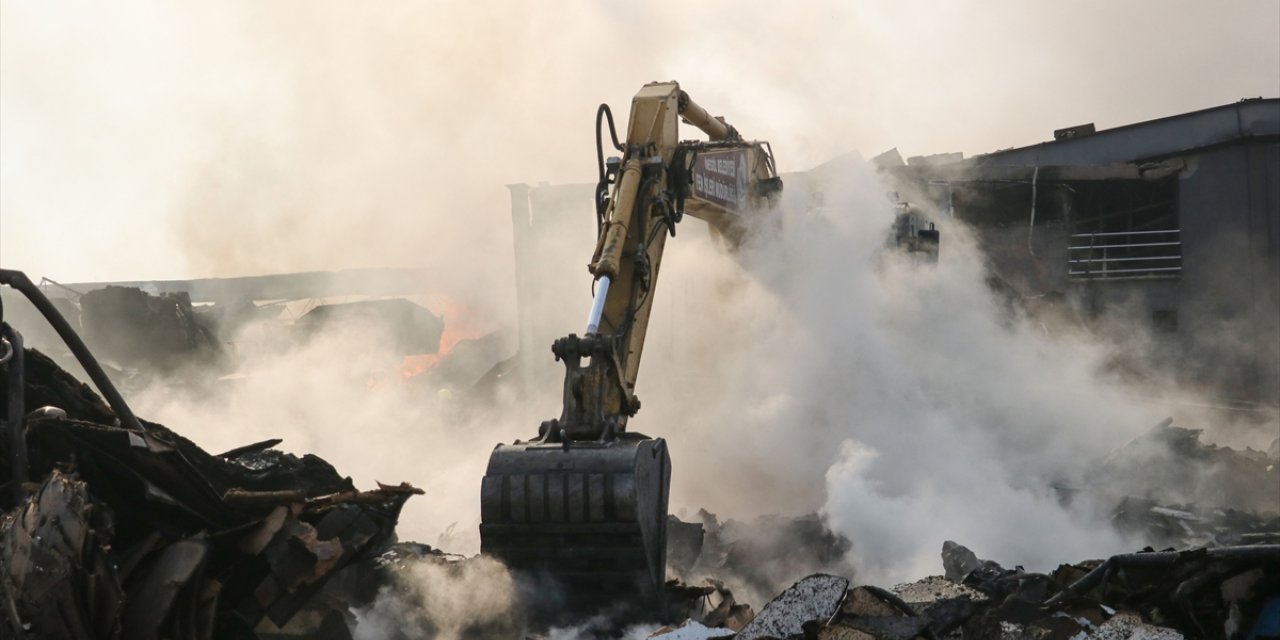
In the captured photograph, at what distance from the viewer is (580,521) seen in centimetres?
785

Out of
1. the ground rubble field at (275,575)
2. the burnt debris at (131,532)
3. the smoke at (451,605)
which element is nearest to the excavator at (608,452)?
the smoke at (451,605)

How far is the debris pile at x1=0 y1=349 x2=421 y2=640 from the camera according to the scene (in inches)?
221

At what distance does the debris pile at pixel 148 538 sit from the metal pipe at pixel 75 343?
10cm

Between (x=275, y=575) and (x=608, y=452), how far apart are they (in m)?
2.20

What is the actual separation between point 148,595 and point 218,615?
440 millimetres

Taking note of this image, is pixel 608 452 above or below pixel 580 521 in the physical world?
above

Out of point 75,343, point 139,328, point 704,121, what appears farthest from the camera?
point 139,328

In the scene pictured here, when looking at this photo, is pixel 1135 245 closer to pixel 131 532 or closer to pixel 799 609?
pixel 799 609

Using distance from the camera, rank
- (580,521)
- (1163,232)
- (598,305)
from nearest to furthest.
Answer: (580,521) → (598,305) → (1163,232)

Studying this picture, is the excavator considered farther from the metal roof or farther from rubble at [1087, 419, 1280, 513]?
the metal roof

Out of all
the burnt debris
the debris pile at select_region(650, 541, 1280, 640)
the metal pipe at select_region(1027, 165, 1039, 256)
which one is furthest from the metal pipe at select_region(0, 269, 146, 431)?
the metal pipe at select_region(1027, 165, 1039, 256)

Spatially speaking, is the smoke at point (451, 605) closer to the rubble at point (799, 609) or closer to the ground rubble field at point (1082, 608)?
the ground rubble field at point (1082, 608)

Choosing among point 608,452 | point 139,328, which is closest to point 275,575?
point 608,452

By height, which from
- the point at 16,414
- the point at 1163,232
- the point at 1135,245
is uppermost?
the point at 1163,232
